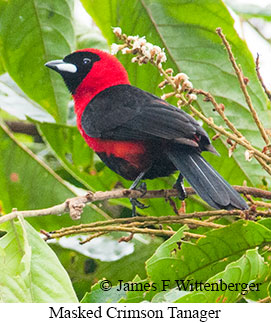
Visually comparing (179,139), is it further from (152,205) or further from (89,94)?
(89,94)

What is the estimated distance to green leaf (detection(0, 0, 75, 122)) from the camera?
1.60 meters

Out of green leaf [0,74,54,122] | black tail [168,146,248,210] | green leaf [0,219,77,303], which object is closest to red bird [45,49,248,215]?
black tail [168,146,248,210]

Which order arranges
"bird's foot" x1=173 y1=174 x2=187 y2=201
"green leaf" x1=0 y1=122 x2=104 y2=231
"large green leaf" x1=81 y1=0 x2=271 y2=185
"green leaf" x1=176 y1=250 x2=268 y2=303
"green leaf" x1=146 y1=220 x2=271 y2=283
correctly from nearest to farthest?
"green leaf" x1=176 y1=250 x2=268 y2=303 < "green leaf" x1=146 y1=220 x2=271 y2=283 < "bird's foot" x1=173 y1=174 x2=187 y2=201 < "large green leaf" x1=81 y1=0 x2=271 y2=185 < "green leaf" x1=0 y1=122 x2=104 y2=231

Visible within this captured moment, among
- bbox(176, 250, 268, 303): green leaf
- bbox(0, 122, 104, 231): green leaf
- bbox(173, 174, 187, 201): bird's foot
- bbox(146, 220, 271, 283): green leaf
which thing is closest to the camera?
bbox(176, 250, 268, 303): green leaf

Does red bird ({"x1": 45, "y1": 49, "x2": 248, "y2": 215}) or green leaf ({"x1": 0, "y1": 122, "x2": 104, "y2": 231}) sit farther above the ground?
red bird ({"x1": 45, "y1": 49, "x2": 248, "y2": 215})

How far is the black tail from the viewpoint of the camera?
1191 mm

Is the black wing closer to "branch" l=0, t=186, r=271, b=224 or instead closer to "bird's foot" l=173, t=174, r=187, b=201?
"bird's foot" l=173, t=174, r=187, b=201

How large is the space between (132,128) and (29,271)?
516mm

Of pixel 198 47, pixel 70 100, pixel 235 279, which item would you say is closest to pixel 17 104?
pixel 70 100

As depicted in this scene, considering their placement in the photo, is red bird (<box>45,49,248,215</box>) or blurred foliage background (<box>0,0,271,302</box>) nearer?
red bird (<box>45,49,248,215</box>)

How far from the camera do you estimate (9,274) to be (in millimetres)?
1102

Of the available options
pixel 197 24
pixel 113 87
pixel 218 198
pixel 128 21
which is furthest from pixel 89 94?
pixel 218 198

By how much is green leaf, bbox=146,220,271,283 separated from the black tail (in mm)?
45

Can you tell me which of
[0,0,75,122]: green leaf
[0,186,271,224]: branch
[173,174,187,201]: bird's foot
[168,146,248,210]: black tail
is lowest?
[173,174,187,201]: bird's foot
